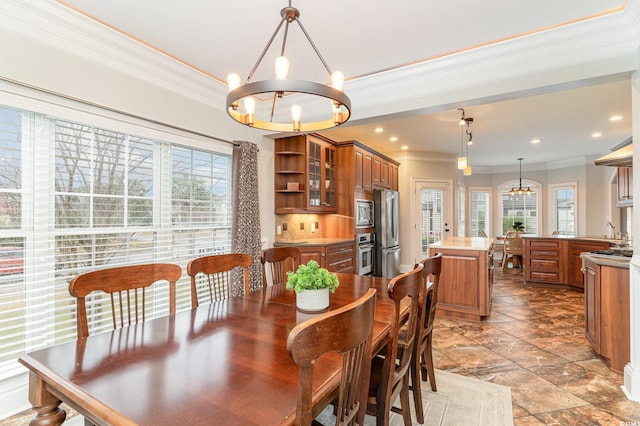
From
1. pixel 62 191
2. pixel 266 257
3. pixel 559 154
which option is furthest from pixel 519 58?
pixel 559 154

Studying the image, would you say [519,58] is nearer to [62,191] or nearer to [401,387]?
[401,387]

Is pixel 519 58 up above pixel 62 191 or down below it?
above

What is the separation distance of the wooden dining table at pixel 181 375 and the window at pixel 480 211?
8.61 meters

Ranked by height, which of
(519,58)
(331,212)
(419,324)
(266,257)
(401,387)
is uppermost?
(519,58)

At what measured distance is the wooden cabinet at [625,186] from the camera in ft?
15.9

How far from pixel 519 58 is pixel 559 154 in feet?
20.0

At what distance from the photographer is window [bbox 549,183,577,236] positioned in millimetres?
7742

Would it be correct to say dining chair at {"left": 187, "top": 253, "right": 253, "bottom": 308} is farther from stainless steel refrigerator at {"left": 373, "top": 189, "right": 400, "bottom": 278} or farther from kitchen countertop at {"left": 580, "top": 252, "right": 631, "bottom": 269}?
stainless steel refrigerator at {"left": 373, "top": 189, "right": 400, "bottom": 278}

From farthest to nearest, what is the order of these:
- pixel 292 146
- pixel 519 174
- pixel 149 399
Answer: pixel 519 174 < pixel 292 146 < pixel 149 399

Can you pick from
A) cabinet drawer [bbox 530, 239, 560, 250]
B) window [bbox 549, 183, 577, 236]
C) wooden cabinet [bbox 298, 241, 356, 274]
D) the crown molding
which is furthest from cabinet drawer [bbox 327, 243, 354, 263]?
window [bbox 549, 183, 577, 236]

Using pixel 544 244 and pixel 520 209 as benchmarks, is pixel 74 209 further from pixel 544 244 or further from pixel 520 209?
pixel 520 209

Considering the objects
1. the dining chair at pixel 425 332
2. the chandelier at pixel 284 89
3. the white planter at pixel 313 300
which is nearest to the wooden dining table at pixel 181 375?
the white planter at pixel 313 300

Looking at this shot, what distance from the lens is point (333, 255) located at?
4.53m

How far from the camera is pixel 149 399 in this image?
946 mm
